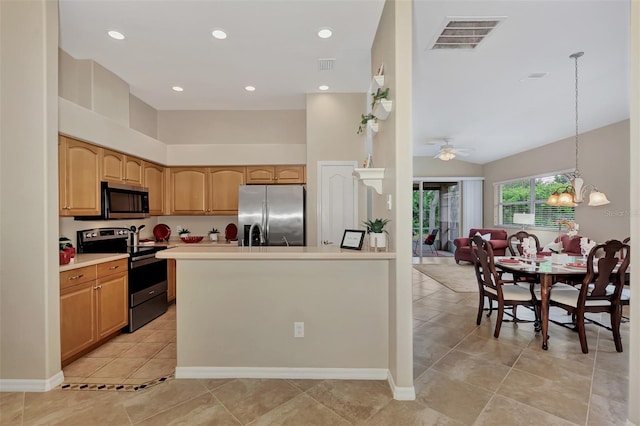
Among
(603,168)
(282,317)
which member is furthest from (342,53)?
(603,168)

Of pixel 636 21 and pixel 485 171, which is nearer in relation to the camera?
pixel 636 21

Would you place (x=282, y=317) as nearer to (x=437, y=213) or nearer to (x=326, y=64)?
(x=326, y=64)

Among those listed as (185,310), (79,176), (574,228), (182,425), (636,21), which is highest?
(636,21)

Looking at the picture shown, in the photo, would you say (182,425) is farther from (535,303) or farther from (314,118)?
(314,118)

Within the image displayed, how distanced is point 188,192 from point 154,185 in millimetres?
487

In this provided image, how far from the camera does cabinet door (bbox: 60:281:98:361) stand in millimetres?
2606

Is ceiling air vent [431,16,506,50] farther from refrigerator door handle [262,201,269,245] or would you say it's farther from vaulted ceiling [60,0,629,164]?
refrigerator door handle [262,201,269,245]

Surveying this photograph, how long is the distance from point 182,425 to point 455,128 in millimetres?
6141

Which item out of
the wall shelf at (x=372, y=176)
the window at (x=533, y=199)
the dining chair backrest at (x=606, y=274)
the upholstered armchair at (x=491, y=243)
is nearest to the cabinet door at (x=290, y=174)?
the wall shelf at (x=372, y=176)

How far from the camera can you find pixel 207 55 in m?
3.34

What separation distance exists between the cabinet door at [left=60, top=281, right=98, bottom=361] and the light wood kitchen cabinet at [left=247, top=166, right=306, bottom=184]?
2521 millimetres

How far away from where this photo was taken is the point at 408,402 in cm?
215

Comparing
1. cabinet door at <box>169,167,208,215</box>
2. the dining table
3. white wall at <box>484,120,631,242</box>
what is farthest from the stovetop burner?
white wall at <box>484,120,631,242</box>

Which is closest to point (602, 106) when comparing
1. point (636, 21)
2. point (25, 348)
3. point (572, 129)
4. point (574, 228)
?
point (572, 129)
